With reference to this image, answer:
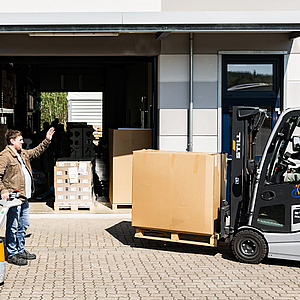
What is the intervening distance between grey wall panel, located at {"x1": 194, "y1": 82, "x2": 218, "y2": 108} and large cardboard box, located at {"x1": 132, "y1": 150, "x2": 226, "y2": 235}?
2.91m

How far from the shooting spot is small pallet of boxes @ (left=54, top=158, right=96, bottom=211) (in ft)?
34.0

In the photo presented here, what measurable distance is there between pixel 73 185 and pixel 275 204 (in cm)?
522

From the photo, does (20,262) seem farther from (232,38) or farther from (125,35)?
(232,38)

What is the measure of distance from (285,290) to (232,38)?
6011 mm

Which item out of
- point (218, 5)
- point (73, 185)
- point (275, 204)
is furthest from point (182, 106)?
point (275, 204)

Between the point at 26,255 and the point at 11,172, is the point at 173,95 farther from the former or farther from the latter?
the point at 26,255

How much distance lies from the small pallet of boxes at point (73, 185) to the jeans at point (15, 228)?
138 inches

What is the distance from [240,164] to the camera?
22.6 ft

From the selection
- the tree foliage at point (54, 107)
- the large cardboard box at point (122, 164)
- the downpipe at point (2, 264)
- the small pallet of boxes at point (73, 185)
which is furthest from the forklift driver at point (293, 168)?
the tree foliage at point (54, 107)

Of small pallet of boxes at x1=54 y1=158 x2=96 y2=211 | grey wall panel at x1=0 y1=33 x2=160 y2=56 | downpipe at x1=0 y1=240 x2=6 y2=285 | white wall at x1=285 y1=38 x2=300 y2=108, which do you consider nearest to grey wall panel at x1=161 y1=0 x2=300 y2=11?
grey wall panel at x1=0 y1=33 x2=160 y2=56

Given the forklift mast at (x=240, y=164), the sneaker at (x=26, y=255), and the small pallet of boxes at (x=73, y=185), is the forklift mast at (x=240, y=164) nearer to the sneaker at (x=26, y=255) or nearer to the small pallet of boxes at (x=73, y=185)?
the sneaker at (x=26, y=255)

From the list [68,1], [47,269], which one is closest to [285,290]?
[47,269]

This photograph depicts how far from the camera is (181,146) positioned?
1014cm

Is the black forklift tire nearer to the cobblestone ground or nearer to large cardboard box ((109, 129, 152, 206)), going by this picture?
the cobblestone ground
